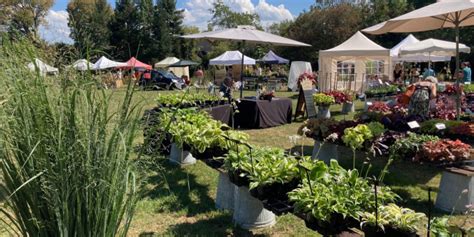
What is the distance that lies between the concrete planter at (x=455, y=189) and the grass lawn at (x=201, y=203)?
0.15m

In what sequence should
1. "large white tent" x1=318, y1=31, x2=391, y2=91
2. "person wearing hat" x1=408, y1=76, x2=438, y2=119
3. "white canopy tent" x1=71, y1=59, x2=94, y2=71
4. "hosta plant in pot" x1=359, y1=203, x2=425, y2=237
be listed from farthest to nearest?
1. "large white tent" x1=318, y1=31, x2=391, y2=91
2. "person wearing hat" x1=408, y1=76, x2=438, y2=119
3. "hosta plant in pot" x1=359, y1=203, x2=425, y2=237
4. "white canopy tent" x1=71, y1=59, x2=94, y2=71

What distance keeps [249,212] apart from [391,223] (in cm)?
146

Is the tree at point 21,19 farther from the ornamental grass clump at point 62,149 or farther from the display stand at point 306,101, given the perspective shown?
the display stand at point 306,101

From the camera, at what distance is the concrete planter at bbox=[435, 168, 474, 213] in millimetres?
3662

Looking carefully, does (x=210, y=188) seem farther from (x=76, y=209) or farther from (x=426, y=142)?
(x=76, y=209)

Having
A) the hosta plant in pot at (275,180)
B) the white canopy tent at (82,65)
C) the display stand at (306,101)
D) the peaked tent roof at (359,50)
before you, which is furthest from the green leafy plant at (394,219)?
the peaked tent roof at (359,50)

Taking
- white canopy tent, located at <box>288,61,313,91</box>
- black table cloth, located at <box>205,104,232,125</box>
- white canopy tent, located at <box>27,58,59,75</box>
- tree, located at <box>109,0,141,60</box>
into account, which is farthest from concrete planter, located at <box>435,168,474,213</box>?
tree, located at <box>109,0,141,60</box>

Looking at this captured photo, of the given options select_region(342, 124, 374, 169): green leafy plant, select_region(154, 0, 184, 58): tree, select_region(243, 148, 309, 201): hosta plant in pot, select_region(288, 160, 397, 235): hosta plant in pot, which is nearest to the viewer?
select_region(288, 160, 397, 235): hosta plant in pot

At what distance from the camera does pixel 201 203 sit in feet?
13.2

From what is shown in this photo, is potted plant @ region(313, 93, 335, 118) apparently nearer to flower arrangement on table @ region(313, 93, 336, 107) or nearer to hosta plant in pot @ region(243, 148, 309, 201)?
flower arrangement on table @ region(313, 93, 336, 107)

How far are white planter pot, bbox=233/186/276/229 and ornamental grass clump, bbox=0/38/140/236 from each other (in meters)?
1.79

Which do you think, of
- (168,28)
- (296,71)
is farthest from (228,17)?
(296,71)

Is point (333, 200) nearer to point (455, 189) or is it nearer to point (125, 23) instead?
point (455, 189)

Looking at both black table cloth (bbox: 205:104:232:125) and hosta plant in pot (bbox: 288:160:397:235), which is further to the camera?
black table cloth (bbox: 205:104:232:125)
